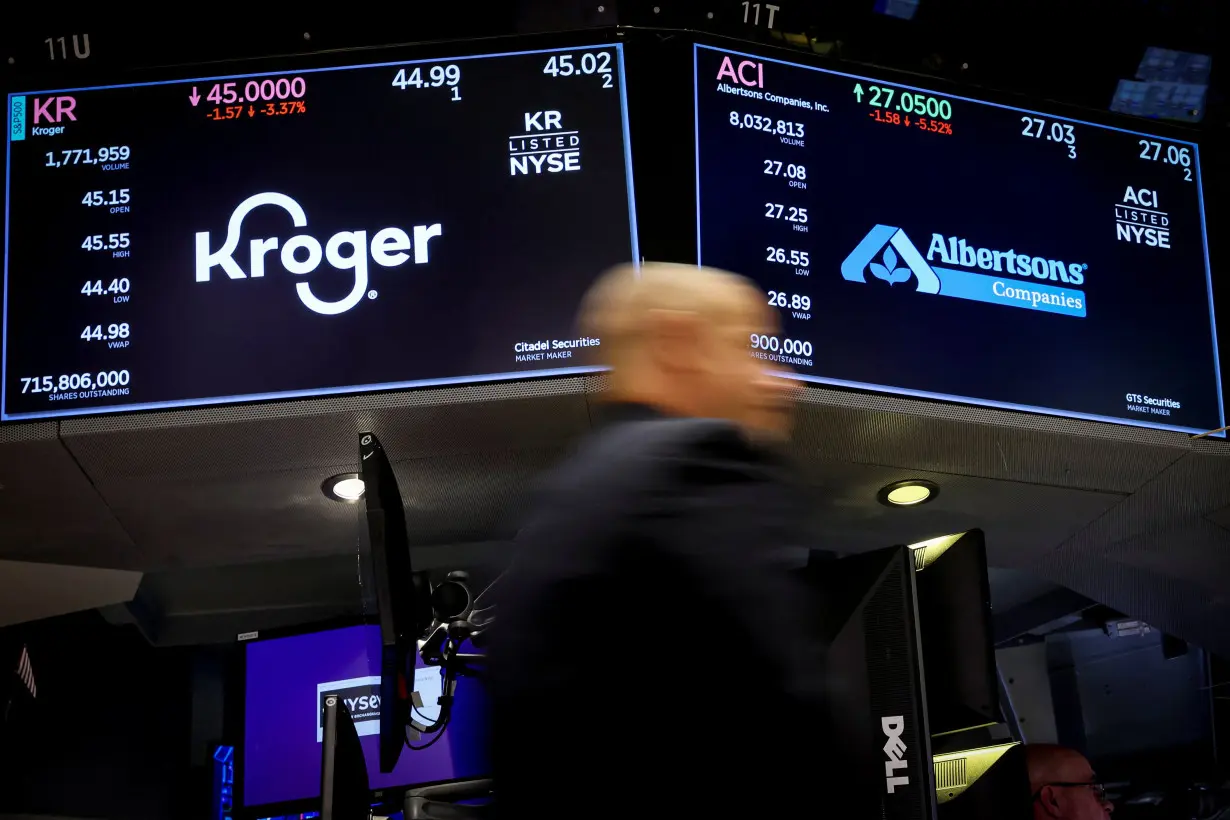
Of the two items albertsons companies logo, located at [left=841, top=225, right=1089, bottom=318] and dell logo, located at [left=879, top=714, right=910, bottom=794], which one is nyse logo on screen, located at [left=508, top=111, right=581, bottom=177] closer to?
albertsons companies logo, located at [left=841, top=225, right=1089, bottom=318]

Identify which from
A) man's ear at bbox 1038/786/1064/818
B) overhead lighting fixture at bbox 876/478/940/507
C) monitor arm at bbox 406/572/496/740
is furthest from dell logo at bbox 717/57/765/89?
man's ear at bbox 1038/786/1064/818

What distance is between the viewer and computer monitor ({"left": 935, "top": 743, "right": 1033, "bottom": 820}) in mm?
3025

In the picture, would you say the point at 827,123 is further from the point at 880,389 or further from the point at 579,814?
the point at 579,814

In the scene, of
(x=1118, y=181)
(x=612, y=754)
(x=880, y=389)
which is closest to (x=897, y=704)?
(x=880, y=389)

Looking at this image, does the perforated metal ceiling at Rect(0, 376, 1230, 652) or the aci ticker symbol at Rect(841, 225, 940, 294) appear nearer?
the perforated metal ceiling at Rect(0, 376, 1230, 652)

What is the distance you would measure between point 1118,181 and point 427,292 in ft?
6.95

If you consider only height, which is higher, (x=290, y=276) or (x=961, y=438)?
(x=290, y=276)

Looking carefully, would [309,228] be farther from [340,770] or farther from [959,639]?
[959,639]

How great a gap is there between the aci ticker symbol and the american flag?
11.1ft

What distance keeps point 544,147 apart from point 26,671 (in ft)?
9.77

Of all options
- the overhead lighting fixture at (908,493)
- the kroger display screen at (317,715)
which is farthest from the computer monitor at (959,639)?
the kroger display screen at (317,715)

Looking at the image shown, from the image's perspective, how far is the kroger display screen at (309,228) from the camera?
3438 millimetres

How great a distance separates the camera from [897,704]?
9.07ft

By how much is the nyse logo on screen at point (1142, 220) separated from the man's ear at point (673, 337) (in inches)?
99.2
